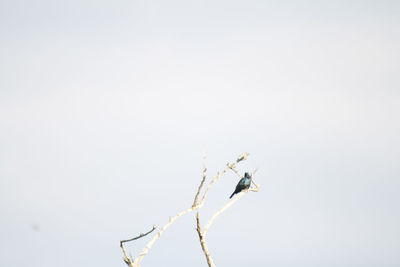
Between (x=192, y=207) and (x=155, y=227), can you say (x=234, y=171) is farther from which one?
(x=155, y=227)

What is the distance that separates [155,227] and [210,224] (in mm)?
3032

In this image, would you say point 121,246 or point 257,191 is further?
point 257,191

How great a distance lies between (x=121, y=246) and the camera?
81.7 feet

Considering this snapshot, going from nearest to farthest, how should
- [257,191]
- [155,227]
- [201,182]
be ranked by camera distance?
[155,227]
[201,182]
[257,191]

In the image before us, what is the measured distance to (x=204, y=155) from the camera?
1009 inches

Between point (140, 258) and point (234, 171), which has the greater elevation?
point (234, 171)

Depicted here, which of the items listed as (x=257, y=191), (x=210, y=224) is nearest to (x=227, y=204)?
(x=210, y=224)

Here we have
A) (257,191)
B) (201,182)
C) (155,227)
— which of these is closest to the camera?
(155,227)

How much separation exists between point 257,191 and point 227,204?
3.29m

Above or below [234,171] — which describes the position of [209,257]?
below

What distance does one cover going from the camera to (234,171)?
27484 mm

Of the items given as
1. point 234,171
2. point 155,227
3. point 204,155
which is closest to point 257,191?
point 234,171

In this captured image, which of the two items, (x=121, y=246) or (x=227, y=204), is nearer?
(x=121, y=246)

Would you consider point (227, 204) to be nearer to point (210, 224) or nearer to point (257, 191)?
point (210, 224)
